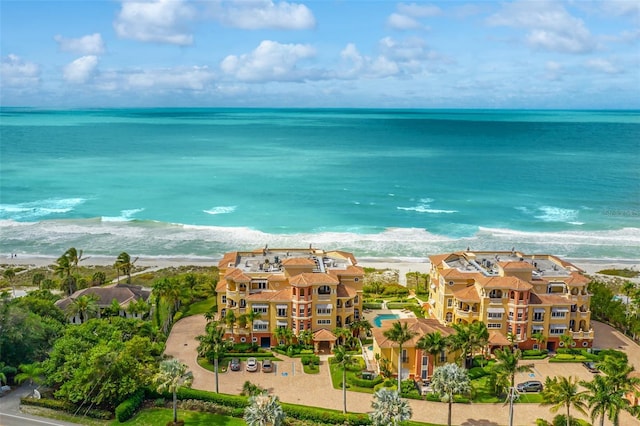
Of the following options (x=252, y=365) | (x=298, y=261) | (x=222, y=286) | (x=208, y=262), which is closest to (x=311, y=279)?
(x=298, y=261)

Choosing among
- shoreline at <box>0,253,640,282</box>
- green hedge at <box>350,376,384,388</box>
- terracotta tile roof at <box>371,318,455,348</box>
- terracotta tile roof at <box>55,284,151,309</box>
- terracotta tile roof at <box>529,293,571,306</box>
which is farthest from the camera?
shoreline at <box>0,253,640,282</box>

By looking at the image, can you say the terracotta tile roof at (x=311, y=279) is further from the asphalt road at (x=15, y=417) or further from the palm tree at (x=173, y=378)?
the asphalt road at (x=15, y=417)

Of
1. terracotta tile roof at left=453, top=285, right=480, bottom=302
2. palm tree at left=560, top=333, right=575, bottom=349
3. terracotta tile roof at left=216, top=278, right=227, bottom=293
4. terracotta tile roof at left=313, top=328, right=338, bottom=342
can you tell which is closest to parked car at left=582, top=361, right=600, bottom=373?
palm tree at left=560, top=333, right=575, bottom=349

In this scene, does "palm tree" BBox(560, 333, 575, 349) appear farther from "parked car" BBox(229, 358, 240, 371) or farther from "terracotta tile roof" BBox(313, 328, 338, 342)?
"parked car" BBox(229, 358, 240, 371)

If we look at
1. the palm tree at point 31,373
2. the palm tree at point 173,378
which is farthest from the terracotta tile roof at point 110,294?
the palm tree at point 173,378

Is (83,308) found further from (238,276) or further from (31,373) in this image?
(238,276)

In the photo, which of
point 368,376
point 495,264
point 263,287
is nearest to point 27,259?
point 263,287
